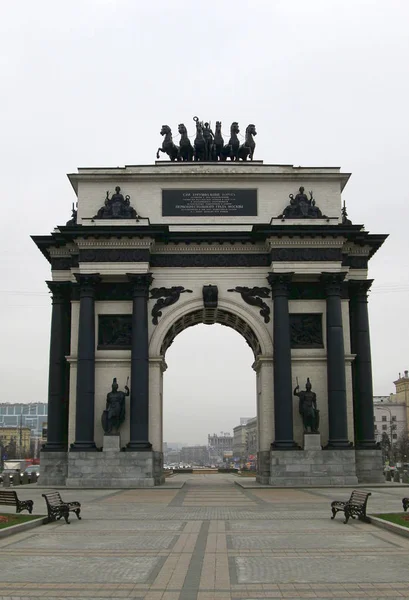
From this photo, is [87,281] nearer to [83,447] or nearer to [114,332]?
[114,332]

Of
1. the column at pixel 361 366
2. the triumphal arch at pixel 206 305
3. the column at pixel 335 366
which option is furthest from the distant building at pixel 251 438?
the column at pixel 335 366

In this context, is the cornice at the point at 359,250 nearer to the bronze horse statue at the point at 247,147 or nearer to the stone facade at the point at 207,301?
the stone facade at the point at 207,301

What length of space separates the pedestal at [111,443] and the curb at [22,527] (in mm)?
19016

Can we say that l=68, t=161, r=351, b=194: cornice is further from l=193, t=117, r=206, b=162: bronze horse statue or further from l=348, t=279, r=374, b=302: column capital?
l=348, t=279, r=374, b=302: column capital

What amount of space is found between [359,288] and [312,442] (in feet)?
32.8

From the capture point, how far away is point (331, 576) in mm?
12703

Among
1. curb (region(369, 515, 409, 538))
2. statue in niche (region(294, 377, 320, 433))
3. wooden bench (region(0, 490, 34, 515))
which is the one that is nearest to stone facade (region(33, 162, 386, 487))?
statue in niche (region(294, 377, 320, 433))

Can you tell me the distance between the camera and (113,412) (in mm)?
40438

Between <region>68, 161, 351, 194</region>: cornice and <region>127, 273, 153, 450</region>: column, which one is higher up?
<region>68, 161, 351, 194</region>: cornice

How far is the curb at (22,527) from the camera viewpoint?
1784cm

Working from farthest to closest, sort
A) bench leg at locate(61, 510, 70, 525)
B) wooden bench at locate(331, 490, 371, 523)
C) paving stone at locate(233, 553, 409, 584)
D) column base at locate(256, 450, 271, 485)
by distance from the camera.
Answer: column base at locate(256, 450, 271, 485) → bench leg at locate(61, 510, 70, 525) → wooden bench at locate(331, 490, 371, 523) → paving stone at locate(233, 553, 409, 584)

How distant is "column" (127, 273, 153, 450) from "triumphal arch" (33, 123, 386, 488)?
0.26 ft

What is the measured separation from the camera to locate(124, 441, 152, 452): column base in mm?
40219

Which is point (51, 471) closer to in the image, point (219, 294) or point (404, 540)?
point (219, 294)
